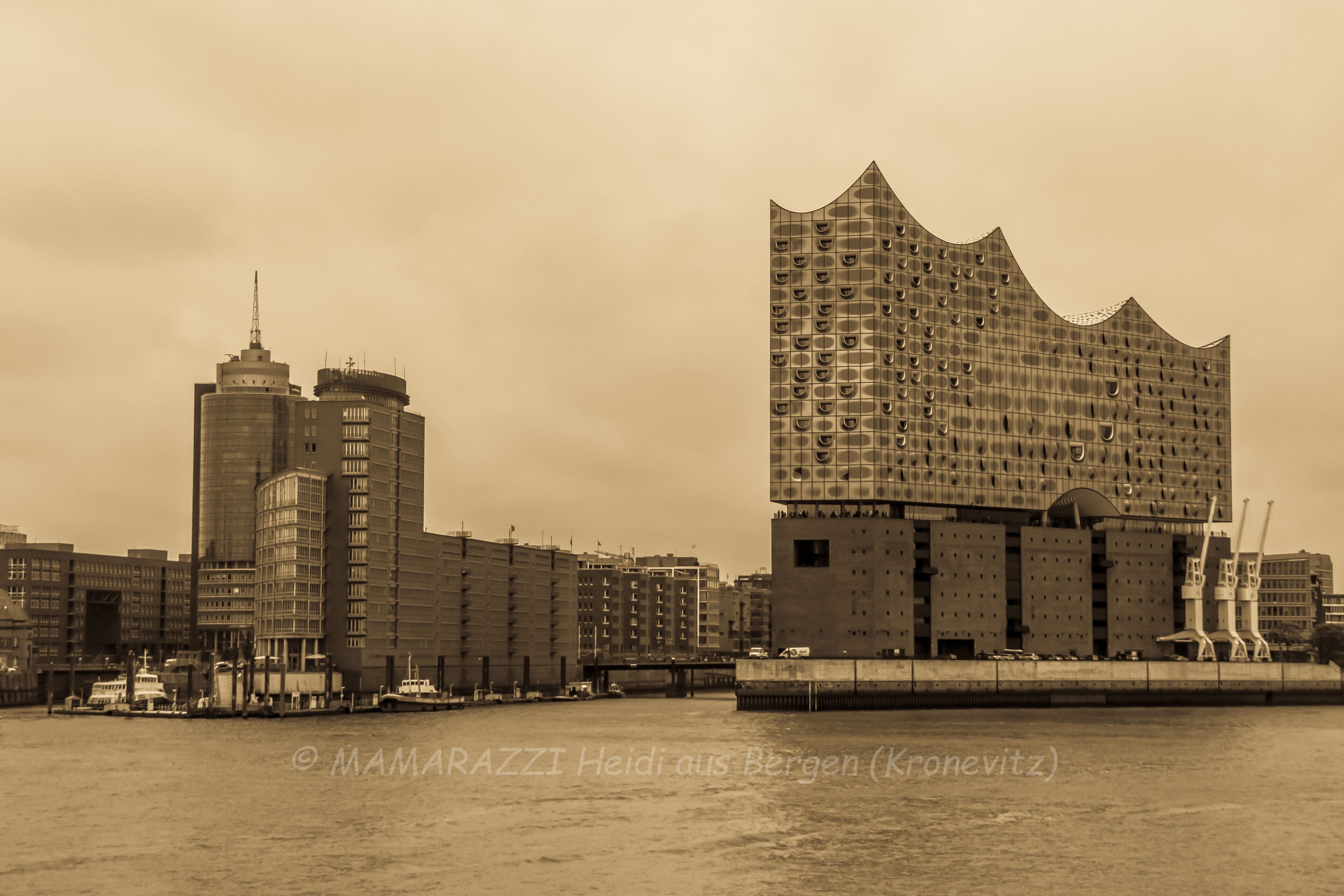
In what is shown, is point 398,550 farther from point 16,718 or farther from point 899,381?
point 899,381

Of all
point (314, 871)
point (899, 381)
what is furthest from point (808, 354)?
point (314, 871)

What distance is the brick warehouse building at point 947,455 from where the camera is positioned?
536 ft

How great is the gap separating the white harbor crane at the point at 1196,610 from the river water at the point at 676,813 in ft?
196

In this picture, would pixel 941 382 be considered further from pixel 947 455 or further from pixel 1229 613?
pixel 1229 613

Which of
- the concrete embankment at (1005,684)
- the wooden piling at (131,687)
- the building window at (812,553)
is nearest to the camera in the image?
the concrete embankment at (1005,684)

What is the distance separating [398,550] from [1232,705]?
93044 millimetres

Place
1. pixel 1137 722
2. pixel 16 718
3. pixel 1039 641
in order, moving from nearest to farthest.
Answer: pixel 1137 722 < pixel 16 718 < pixel 1039 641

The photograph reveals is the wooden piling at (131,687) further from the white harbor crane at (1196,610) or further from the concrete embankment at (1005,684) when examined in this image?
the white harbor crane at (1196,610)

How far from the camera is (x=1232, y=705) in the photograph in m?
178

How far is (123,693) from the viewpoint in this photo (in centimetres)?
17100

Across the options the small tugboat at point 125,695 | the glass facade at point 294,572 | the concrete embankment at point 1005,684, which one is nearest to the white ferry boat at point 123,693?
the small tugboat at point 125,695

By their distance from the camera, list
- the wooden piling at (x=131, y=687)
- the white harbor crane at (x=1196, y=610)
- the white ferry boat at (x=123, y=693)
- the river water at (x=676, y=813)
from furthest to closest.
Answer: the white harbor crane at (x=1196, y=610) → the white ferry boat at (x=123, y=693) → the wooden piling at (x=131, y=687) → the river water at (x=676, y=813)

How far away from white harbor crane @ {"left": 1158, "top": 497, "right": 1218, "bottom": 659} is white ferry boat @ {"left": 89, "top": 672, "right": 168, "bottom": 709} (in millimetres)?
108869

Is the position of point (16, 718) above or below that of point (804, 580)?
below
